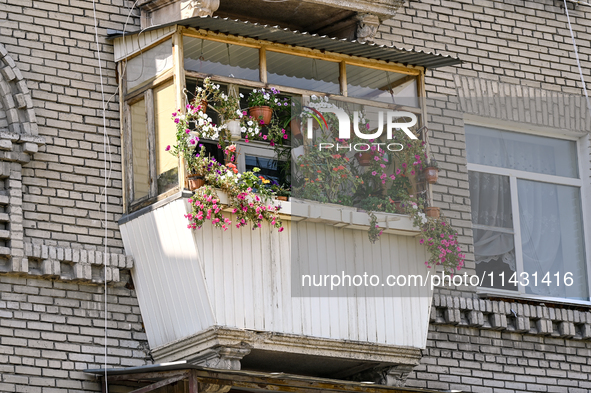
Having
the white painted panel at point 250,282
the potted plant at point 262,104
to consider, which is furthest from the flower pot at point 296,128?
the white painted panel at point 250,282

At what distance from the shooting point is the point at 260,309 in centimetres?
912

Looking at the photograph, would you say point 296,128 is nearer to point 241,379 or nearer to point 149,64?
point 149,64

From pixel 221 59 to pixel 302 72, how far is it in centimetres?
83

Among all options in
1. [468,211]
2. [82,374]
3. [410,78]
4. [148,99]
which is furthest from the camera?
[468,211]

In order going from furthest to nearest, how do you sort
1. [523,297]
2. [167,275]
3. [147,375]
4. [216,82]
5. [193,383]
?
[523,297]
[216,82]
[167,275]
[147,375]
[193,383]

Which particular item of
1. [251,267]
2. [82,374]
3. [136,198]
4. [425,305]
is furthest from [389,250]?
[82,374]

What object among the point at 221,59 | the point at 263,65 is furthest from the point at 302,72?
the point at 221,59

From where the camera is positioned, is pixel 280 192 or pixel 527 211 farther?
pixel 527 211

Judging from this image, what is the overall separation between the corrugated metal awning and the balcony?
1.53 metres

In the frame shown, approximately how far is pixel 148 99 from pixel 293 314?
2.32m

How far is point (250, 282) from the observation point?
915cm

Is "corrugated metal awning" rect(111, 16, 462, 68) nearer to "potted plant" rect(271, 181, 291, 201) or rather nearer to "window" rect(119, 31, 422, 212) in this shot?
"window" rect(119, 31, 422, 212)

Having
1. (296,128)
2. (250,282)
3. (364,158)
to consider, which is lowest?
(250,282)

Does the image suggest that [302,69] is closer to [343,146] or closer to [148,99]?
[343,146]
